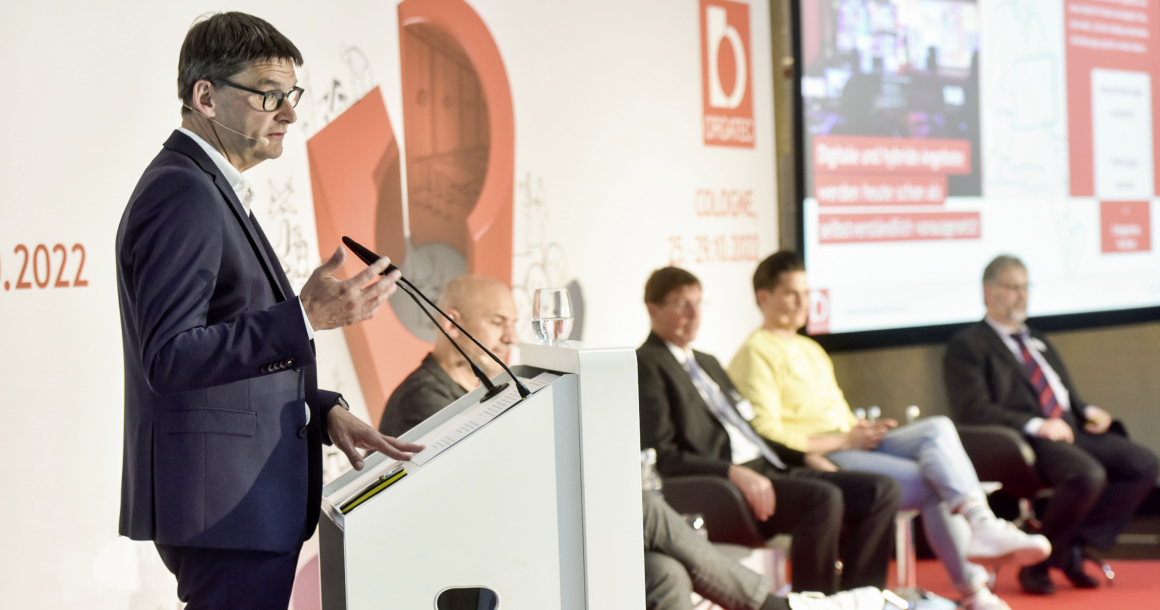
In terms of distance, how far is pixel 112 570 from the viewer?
8.48 ft

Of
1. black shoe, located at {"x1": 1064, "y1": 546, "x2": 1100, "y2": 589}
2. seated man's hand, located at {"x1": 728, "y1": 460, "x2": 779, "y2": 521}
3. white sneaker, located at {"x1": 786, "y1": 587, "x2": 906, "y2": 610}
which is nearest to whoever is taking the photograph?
white sneaker, located at {"x1": 786, "y1": 587, "x2": 906, "y2": 610}

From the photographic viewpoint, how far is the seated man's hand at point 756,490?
129 inches

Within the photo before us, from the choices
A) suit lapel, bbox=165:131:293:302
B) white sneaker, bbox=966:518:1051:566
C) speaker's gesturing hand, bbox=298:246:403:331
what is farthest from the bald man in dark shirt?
white sneaker, bbox=966:518:1051:566

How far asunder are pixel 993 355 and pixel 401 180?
278cm

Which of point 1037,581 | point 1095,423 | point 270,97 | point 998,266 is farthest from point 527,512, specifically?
point 1095,423

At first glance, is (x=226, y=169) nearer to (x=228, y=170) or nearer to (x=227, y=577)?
(x=228, y=170)

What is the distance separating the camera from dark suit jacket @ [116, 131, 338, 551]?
4.46 ft

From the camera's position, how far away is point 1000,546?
372 centimetres

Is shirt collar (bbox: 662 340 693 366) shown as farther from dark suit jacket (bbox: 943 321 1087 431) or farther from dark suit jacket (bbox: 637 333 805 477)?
dark suit jacket (bbox: 943 321 1087 431)

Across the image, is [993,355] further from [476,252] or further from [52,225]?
[52,225]

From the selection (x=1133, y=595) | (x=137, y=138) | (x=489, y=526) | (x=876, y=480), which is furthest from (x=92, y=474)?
(x=1133, y=595)

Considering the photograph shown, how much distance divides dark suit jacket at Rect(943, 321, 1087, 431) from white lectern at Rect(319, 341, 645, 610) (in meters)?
3.36

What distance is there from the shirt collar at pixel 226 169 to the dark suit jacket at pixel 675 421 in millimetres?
1949

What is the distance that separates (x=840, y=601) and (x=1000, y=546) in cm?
148
